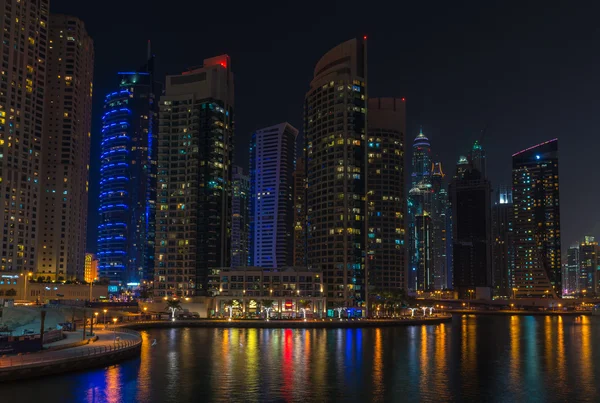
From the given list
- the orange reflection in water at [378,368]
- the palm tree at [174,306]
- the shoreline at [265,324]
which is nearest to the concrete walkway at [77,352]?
the orange reflection in water at [378,368]

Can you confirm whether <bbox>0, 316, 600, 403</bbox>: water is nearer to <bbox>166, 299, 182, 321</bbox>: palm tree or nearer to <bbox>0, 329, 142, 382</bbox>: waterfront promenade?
<bbox>0, 329, 142, 382</bbox>: waterfront promenade

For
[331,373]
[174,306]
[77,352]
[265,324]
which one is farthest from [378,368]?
[174,306]

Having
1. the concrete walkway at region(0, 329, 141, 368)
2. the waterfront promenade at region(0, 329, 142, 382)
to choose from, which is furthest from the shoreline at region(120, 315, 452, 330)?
the waterfront promenade at region(0, 329, 142, 382)

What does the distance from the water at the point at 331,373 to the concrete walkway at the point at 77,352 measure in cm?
336

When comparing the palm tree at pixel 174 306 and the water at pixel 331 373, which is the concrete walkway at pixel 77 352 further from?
the palm tree at pixel 174 306

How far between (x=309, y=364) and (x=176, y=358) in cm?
2243

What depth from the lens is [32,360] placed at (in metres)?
78.6

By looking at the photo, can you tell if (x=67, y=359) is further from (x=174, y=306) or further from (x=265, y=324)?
(x=174, y=306)

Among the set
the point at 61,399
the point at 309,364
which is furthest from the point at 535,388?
the point at 61,399

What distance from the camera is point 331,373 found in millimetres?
90125

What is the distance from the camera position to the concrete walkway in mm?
77250

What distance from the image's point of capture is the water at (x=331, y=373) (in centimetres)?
7303

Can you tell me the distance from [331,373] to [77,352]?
119 ft

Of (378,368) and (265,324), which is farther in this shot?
(265,324)
